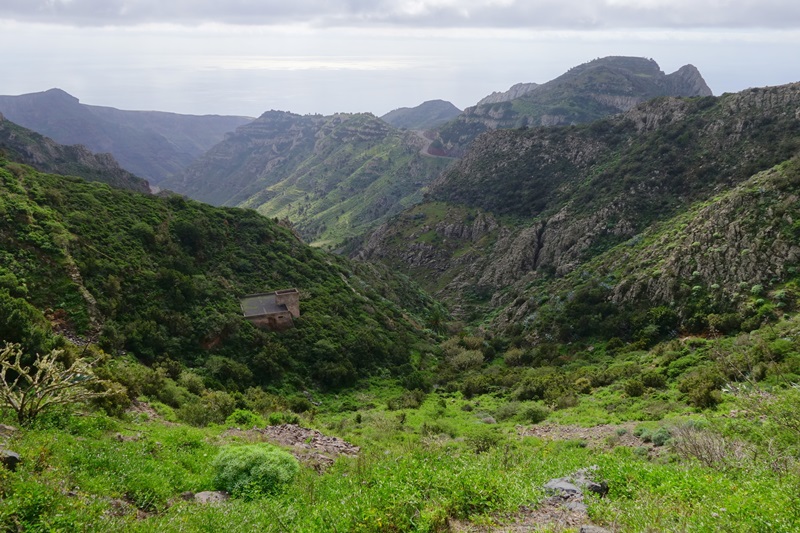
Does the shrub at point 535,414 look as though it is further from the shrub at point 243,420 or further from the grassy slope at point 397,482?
the shrub at point 243,420

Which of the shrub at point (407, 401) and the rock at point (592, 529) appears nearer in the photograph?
the rock at point (592, 529)

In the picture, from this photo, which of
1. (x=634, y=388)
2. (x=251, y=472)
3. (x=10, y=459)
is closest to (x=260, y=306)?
(x=251, y=472)

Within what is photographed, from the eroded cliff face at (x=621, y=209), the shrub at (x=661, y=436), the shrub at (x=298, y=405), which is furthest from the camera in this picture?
the eroded cliff face at (x=621, y=209)

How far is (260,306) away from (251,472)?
29116 millimetres

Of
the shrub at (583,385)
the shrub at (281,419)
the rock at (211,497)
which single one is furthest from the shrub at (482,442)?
the shrub at (583,385)

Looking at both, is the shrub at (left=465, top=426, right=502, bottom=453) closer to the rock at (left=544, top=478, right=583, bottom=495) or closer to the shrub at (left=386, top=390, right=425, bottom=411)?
the rock at (left=544, top=478, right=583, bottom=495)

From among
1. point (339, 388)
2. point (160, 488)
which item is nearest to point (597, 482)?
point (160, 488)

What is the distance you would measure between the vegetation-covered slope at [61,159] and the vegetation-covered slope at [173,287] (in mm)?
78175

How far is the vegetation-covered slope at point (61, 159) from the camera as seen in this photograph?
10712cm

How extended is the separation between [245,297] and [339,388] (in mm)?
12520

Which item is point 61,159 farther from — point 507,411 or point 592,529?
point 592,529

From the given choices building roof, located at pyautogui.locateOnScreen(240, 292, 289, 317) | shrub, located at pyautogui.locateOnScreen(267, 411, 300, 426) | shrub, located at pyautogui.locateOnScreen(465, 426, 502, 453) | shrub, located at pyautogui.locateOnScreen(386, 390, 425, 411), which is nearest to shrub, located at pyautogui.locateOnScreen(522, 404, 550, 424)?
shrub, located at pyautogui.locateOnScreen(465, 426, 502, 453)

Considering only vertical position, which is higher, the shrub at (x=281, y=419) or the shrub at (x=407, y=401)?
the shrub at (x=281, y=419)

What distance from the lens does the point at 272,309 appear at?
1569 inches
